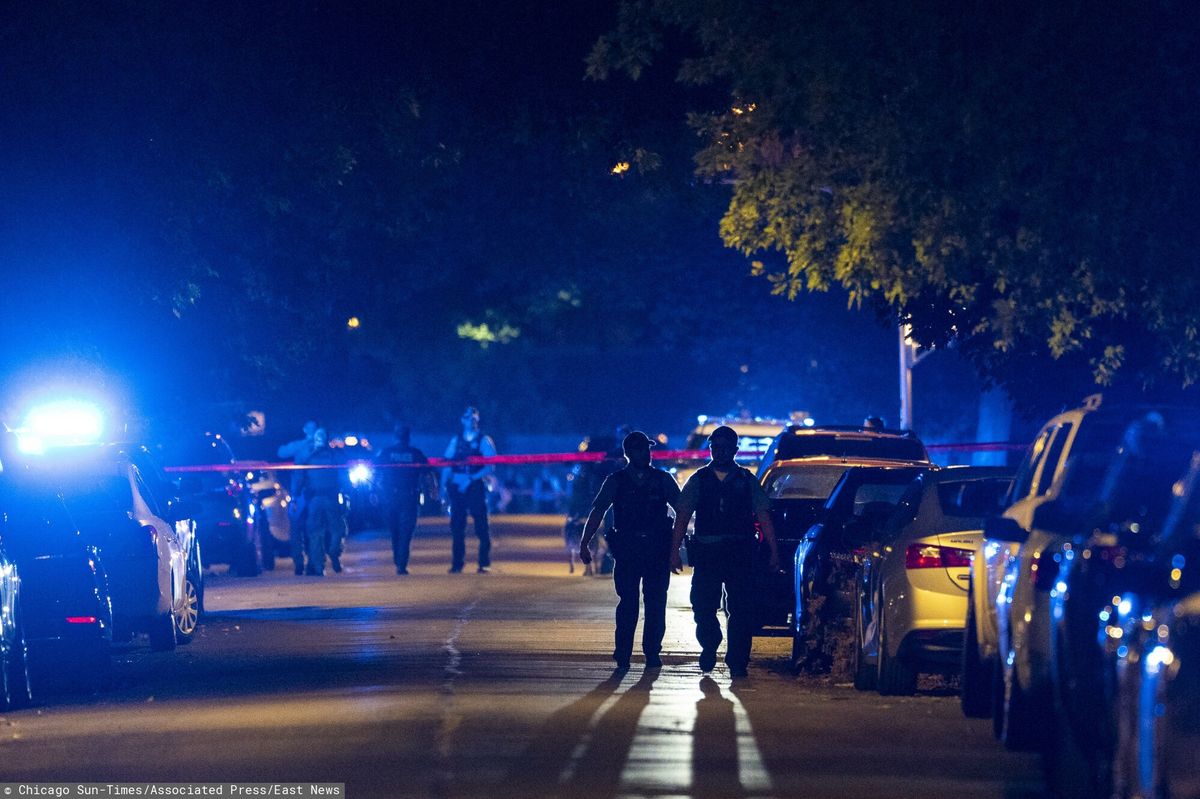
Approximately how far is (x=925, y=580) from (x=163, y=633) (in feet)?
22.2

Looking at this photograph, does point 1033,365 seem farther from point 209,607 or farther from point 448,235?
point 448,235

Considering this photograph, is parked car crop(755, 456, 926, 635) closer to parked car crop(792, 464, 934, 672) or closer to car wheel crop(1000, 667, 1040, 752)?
parked car crop(792, 464, 934, 672)

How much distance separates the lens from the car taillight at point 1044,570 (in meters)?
9.62

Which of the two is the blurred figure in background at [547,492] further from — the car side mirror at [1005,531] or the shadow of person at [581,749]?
the car side mirror at [1005,531]

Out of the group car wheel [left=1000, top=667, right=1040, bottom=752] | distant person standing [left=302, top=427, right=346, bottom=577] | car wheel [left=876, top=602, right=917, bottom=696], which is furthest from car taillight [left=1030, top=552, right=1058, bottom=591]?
distant person standing [left=302, top=427, right=346, bottom=577]

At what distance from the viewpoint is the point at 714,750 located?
1097 centimetres

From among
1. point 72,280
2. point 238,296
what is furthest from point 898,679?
point 238,296

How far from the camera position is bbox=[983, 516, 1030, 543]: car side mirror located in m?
10.6

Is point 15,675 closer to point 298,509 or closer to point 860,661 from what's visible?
point 860,661

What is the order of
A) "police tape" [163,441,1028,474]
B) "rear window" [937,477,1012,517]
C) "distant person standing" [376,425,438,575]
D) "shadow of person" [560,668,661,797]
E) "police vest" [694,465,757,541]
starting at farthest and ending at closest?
"distant person standing" [376,425,438,575], "police tape" [163,441,1028,474], "police vest" [694,465,757,541], "rear window" [937,477,1012,517], "shadow of person" [560,668,661,797]

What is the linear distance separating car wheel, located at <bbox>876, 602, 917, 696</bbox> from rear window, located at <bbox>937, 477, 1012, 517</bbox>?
77 centimetres

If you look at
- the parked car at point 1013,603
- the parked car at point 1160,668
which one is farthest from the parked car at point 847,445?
the parked car at point 1160,668

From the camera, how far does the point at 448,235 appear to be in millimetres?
48688

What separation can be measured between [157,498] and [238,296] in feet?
49.6
